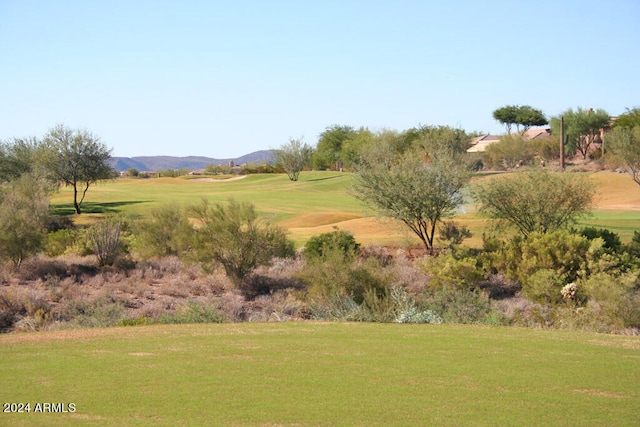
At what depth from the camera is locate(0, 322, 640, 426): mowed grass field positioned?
873 centimetres

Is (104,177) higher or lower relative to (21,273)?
higher

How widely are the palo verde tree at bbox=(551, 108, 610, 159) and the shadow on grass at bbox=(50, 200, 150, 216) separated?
6172cm

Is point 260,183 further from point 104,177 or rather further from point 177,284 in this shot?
point 177,284

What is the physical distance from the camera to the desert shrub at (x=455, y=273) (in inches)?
971

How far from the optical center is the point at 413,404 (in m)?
9.16

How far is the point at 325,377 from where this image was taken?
10.5 metres

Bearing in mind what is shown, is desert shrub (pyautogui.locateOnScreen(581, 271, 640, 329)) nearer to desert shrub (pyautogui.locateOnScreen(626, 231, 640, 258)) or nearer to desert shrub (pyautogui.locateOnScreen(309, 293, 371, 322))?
desert shrub (pyautogui.locateOnScreen(626, 231, 640, 258))

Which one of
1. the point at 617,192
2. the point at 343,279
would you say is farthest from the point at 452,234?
the point at 617,192

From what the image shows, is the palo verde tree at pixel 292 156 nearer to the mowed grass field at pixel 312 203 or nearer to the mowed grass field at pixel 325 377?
the mowed grass field at pixel 312 203

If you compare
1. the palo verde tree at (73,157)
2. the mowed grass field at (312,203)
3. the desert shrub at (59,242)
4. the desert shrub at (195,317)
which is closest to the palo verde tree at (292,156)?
the mowed grass field at (312,203)

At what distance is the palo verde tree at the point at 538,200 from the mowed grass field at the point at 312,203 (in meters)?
1.76

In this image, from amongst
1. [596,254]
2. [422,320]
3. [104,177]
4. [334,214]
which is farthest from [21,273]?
[104,177]

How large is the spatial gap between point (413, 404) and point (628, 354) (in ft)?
16.4

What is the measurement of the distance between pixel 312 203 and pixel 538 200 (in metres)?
32.5
